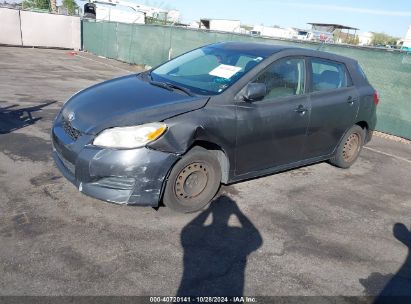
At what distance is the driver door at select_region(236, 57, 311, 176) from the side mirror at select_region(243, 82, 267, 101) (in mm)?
98

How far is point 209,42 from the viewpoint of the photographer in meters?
13.6

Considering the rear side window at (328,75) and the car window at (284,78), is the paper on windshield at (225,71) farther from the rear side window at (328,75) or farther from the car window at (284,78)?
the rear side window at (328,75)

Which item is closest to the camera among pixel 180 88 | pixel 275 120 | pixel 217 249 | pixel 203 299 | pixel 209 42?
pixel 203 299

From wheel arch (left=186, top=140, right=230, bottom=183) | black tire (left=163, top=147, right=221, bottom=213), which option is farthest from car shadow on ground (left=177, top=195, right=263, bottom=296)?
wheel arch (left=186, top=140, right=230, bottom=183)

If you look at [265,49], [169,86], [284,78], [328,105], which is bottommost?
[328,105]

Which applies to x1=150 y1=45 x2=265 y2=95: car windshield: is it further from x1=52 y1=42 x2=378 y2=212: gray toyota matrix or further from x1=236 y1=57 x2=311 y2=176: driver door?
x1=236 y1=57 x2=311 y2=176: driver door

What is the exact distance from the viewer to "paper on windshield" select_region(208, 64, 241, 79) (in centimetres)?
428

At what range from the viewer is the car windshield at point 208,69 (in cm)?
419

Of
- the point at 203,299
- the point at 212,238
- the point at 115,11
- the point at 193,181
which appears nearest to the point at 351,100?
the point at 193,181

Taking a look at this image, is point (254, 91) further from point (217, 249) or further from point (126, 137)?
point (217, 249)

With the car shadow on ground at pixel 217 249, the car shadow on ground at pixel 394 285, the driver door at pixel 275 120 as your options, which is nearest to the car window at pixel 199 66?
the driver door at pixel 275 120

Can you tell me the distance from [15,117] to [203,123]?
4498 mm

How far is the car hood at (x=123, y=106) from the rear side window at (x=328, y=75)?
1.78 m

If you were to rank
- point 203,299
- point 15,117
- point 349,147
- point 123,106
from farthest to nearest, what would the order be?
point 15,117, point 349,147, point 123,106, point 203,299
